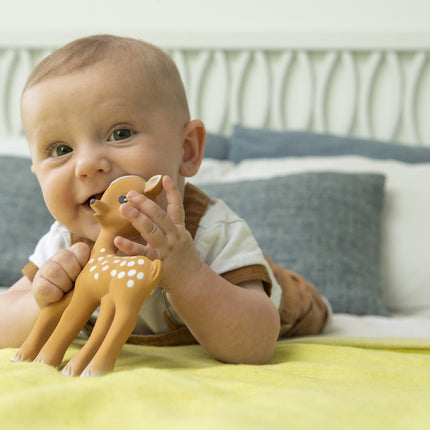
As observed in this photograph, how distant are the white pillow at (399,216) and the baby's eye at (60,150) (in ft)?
3.25

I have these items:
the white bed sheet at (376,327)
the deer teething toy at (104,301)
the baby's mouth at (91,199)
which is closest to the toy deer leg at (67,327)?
the deer teething toy at (104,301)

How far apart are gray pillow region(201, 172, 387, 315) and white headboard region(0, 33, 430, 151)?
2.18ft

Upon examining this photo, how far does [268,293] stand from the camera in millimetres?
973

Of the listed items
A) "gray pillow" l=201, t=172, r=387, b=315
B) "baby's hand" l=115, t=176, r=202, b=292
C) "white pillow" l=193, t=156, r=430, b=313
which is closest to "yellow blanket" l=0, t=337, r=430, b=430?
"baby's hand" l=115, t=176, r=202, b=292

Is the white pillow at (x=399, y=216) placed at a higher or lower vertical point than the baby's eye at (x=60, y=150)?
lower

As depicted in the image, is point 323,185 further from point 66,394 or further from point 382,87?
point 66,394

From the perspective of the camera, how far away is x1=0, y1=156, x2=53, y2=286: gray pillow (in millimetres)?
1541

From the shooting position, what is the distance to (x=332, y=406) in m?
0.52

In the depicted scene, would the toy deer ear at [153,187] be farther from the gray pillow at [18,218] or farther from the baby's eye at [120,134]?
the gray pillow at [18,218]

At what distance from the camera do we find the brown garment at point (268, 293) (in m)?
0.93

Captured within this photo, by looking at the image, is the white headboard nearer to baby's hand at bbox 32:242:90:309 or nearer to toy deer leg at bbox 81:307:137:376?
baby's hand at bbox 32:242:90:309

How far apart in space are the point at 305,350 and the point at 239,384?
0.33m

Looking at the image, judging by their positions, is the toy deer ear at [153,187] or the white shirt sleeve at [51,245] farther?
the white shirt sleeve at [51,245]

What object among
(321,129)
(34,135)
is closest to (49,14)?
(321,129)
